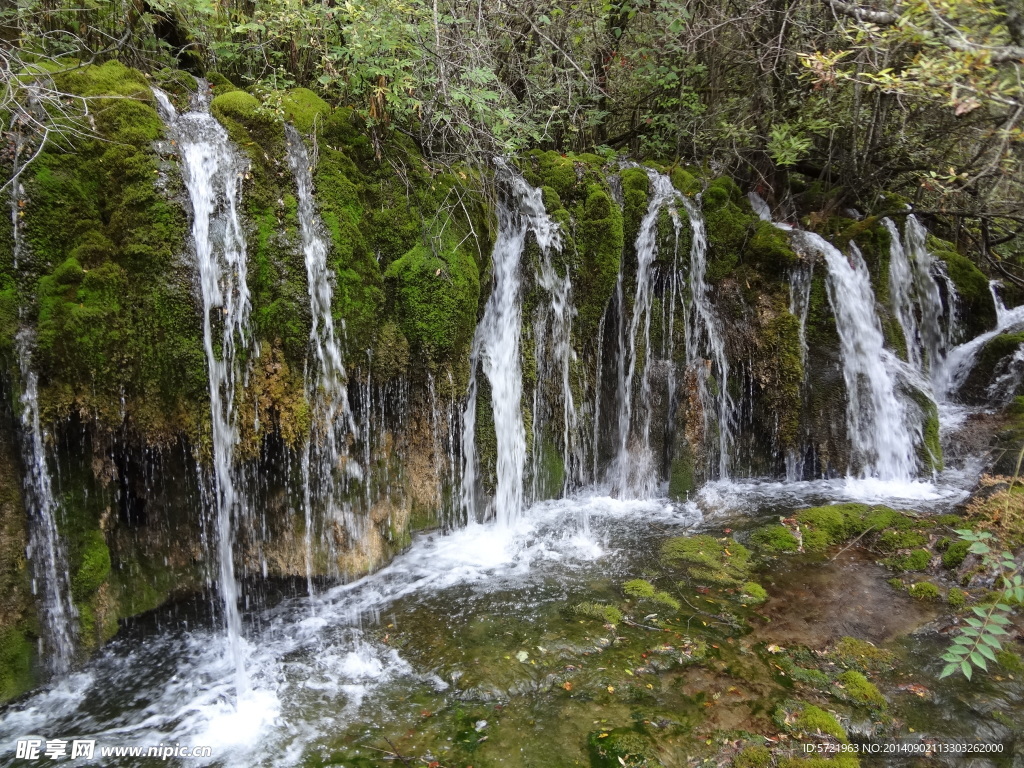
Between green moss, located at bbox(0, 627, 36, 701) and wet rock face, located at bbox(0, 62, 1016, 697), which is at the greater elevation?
wet rock face, located at bbox(0, 62, 1016, 697)

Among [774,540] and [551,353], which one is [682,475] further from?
[551,353]

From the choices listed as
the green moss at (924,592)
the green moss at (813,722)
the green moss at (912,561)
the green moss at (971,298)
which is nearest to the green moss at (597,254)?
the green moss at (912,561)

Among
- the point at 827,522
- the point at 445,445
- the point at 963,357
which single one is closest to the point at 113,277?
the point at 445,445

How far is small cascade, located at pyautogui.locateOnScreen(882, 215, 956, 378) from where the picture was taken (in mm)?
10305

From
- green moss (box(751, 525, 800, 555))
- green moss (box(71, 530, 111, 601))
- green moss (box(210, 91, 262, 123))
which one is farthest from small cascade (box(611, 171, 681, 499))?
green moss (box(71, 530, 111, 601))

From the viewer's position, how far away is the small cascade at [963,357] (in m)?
10.5

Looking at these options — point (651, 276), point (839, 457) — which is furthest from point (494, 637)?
point (839, 457)

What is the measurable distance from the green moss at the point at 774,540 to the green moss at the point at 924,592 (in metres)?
1.15

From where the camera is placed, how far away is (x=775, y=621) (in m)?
5.04

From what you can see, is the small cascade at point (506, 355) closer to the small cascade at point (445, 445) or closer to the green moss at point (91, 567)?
the small cascade at point (445, 445)

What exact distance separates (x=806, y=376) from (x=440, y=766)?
7307mm

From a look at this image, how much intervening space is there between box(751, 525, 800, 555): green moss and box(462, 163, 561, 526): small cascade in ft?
9.28

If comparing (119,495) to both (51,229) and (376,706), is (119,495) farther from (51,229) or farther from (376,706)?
(376,706)

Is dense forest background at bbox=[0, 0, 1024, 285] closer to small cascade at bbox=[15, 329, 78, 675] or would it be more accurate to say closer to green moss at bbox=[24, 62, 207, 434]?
green moss at bbox=[24, 62, 207, 434]
